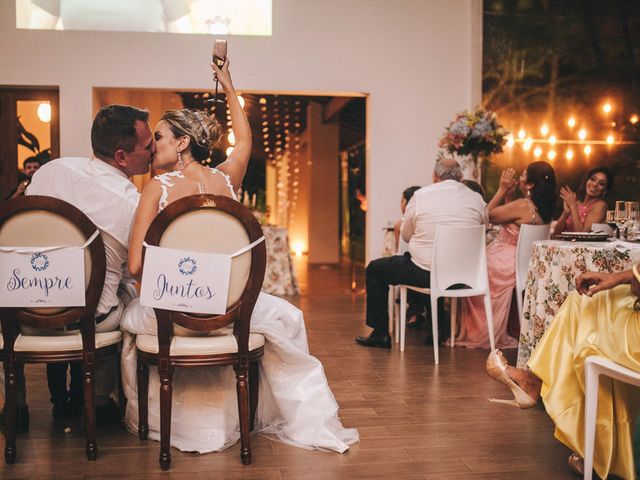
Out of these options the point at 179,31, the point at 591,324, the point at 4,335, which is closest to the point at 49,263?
the point at 4,335

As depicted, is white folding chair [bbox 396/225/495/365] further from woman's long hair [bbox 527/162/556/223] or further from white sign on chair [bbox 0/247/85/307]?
white sign on chair [bbox 0/247/85/307]

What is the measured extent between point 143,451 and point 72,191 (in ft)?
3.45

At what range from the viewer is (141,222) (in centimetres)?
250

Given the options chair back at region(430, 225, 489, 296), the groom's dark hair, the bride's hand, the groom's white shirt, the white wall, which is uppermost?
the white wall

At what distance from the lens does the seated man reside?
4.45 metres

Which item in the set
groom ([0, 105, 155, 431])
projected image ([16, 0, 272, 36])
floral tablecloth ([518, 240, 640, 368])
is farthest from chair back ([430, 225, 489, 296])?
projected image ([16, 0, 272, 36])

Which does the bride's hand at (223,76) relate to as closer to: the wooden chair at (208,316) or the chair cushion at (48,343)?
the wooden chair at (208,316)

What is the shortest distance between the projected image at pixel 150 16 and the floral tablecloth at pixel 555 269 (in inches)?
196

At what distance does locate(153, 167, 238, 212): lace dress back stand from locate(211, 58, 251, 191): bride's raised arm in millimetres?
99

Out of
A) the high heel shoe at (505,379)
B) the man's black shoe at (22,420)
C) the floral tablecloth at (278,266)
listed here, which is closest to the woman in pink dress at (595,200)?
the high heel shoe at (505,379)

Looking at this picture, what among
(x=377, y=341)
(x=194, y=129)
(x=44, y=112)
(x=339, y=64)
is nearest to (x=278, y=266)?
(x=339, y=64)

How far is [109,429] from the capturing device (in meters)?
2.89

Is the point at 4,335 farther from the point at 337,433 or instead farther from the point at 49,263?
the point at 337,433

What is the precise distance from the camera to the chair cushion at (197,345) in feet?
7.83
